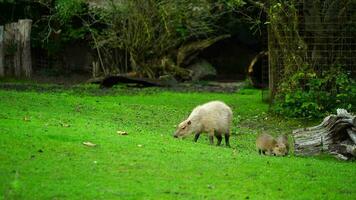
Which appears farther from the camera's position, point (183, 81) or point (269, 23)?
point (183, 81)

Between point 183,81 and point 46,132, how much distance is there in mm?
15766

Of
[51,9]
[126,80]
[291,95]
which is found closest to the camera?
[291,95]

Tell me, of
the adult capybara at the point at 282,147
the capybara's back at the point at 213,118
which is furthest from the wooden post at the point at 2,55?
the adult capybara at the point at 282,147

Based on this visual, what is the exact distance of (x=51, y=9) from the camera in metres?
26.4

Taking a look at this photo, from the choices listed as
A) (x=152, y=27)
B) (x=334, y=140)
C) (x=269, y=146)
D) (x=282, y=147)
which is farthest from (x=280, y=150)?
(x=152, y=27)

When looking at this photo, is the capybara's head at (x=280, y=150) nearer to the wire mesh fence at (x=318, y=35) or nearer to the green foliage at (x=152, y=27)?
the wire mesh fence at (x=318, y=35)

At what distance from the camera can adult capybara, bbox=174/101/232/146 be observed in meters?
13.2

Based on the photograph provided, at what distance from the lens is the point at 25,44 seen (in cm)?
2625

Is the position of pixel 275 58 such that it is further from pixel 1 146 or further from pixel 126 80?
pixel 1 146

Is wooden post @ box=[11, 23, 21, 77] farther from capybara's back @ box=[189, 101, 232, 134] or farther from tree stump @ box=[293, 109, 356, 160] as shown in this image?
tree stump @ box=[293, 109, 356, 160]

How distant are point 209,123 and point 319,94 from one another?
4.62 meters

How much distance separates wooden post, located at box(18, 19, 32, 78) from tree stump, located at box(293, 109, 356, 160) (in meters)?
15.2

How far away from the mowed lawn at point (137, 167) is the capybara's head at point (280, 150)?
14cm

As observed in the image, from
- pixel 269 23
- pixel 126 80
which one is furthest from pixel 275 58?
pixel 126 80
